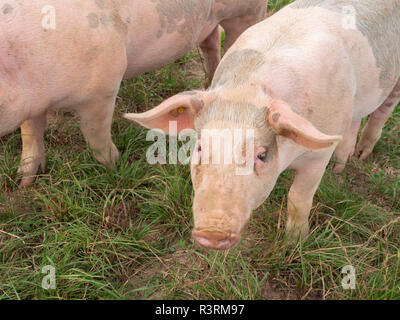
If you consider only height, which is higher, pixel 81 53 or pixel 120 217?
pixel 81 53

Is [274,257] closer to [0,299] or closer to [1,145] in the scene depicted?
[0,299]

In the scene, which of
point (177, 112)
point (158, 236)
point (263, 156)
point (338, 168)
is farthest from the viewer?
point (338, 168)

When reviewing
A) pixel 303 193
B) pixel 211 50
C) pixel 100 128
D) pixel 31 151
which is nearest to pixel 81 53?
pixel 100 128

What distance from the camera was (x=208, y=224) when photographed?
190cm

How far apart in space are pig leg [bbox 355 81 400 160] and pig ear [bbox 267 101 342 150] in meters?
1.79

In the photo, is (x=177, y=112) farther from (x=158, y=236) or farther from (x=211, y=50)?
(x=211, y=50)

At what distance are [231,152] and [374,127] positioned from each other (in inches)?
90.5

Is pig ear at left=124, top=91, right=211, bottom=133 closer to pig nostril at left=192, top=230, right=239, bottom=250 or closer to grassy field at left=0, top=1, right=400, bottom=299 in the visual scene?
pig nostril at left=192, top=230, right=239, bottom=250

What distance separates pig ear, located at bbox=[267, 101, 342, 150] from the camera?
1.93 metres

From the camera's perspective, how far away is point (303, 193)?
2.86m

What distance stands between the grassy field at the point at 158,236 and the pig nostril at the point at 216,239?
0.79m

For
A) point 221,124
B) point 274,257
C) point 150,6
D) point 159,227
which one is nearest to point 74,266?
point 159,227

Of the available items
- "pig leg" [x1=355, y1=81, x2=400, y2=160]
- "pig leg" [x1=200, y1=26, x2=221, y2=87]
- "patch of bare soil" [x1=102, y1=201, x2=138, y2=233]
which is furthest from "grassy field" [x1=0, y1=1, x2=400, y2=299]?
"pig leg" [x1=200, y1=26, x2=221, y2=87]
